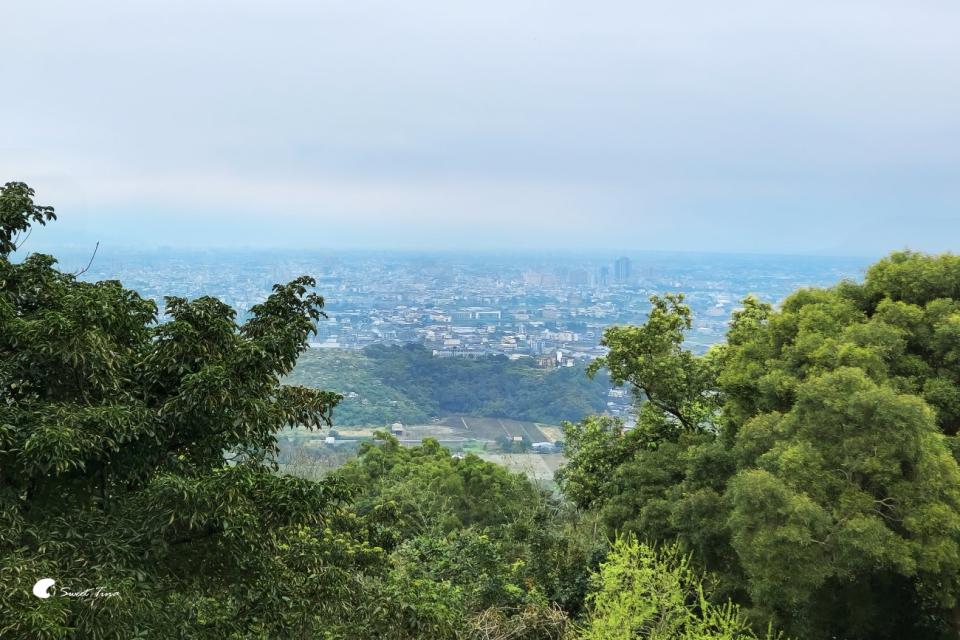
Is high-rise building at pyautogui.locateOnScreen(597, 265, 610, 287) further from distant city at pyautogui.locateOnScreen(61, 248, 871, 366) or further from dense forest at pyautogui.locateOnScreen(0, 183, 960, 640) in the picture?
dense forest at pyautogui.locateOnScreen(0, 183, 960, 640)

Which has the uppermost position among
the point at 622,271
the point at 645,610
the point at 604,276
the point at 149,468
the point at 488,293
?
the point at 149,468

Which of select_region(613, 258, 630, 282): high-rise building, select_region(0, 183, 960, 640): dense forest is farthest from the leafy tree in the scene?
select_region(613, 258, 630, 282): high-rise building

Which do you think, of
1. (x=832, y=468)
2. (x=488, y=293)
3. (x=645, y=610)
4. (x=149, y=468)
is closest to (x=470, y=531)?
(x=645, y=610)

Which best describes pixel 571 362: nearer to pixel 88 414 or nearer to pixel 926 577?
pixel 926 577

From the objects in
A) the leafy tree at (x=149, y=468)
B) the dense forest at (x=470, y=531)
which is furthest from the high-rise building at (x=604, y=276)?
the leafy tree at (x=149, y=468)

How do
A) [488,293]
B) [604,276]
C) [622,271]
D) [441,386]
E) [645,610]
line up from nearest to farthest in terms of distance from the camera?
1. [645,610]
2. [441,386]
3. [488,293]
4. [622,271]
5. [604,276]

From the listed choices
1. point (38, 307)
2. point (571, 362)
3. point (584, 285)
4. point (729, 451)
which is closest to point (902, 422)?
point (729, 451)

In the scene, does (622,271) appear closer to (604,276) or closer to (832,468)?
(604,276)
